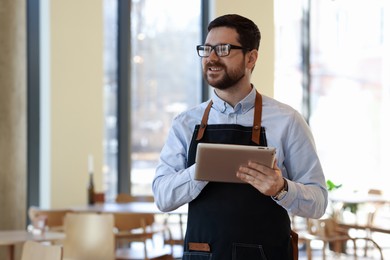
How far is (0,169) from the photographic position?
695 cm

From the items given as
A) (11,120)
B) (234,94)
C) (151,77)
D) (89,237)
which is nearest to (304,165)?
(234,94)

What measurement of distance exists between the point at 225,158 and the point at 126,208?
4.95 m

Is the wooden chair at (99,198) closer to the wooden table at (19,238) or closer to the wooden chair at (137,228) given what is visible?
the wooden chair at (137,228)

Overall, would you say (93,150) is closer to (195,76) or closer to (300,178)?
(195,76)

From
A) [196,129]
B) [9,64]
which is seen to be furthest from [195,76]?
[196,129]

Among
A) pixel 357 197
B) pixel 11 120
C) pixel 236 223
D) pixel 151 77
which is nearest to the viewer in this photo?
pixel 236 223

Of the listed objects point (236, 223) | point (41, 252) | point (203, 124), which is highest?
point (203, 124)

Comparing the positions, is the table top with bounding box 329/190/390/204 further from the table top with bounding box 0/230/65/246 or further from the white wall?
the table top with bounding box 0/230/65/246

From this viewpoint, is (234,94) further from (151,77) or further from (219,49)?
(151,77)

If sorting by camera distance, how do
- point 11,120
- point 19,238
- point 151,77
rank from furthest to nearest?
1. point 151,77
2. point 11,120
3. point 19,238

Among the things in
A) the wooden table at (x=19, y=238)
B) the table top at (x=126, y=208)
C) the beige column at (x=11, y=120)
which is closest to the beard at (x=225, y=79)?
the wooden table at (x=19, y=238)

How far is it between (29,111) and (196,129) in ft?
19.9

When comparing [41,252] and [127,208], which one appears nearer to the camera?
[41,252]

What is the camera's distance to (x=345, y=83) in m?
Result: 10.4
